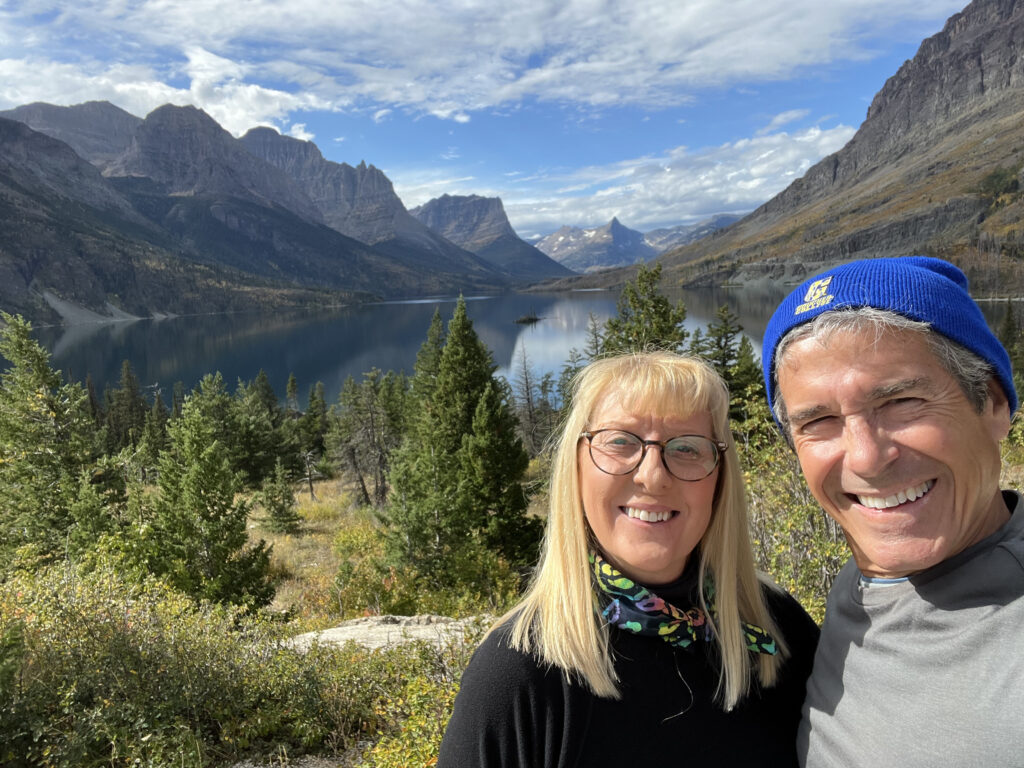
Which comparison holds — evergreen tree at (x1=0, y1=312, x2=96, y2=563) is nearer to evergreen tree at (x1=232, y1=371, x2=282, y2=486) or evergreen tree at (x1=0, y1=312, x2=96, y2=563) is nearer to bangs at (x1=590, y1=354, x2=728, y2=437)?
evergreen tree at (x1=232, y1=371, x2=282, y2=486)

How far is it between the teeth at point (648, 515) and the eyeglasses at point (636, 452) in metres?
0.15

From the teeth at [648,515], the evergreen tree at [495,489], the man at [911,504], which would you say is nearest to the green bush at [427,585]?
the evergreen tree at [495,489]

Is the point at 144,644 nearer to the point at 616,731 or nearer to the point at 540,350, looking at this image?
the point at 616,731

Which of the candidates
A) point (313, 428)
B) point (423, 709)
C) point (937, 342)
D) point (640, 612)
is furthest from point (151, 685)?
point (313, 428)

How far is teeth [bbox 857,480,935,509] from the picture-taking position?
1803mm

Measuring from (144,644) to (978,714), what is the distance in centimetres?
694

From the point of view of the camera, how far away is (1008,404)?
1927 mm

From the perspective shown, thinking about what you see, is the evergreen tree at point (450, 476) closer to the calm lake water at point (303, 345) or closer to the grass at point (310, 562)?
the grass at point (310, 562)

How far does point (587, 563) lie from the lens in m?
2.15

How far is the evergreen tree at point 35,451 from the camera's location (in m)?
19.1

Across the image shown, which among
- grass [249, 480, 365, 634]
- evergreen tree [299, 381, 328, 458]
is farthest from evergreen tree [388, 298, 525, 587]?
evergreen tree [299, 381, 328, 458]

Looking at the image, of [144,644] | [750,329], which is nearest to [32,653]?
[144,644]

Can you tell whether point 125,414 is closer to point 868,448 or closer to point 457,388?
point 457,388

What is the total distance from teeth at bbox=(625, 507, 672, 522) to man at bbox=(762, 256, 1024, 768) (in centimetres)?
56
